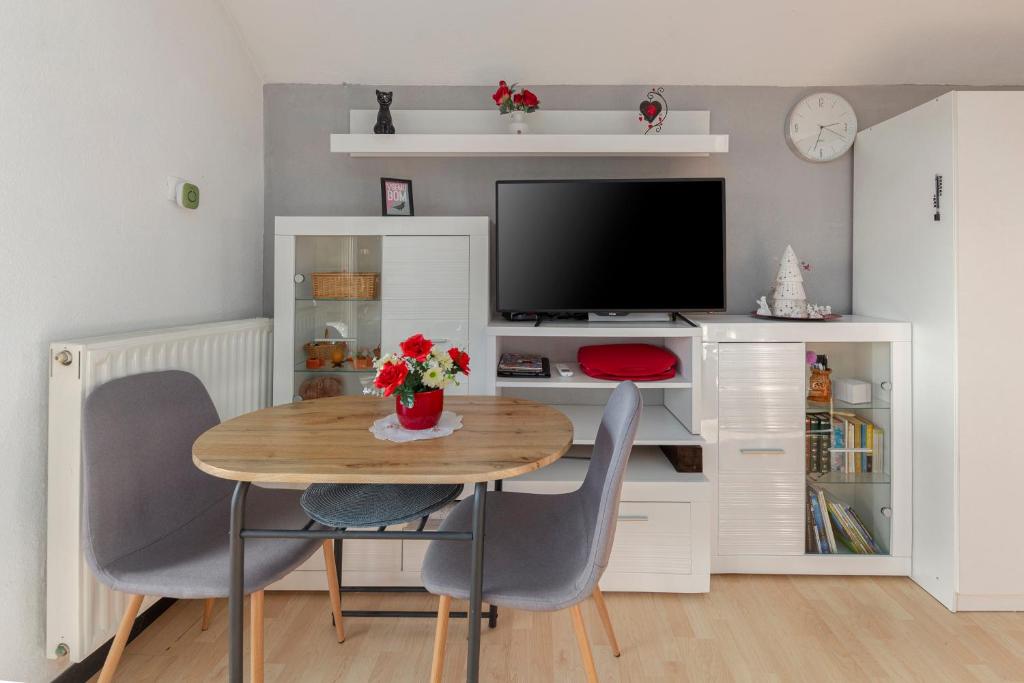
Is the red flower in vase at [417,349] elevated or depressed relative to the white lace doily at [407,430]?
elevated

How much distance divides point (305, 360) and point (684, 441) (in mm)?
1589

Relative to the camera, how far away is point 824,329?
2.27m

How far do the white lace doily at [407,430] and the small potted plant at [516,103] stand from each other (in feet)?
4.64

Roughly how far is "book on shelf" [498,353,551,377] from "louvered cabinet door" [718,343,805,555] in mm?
722

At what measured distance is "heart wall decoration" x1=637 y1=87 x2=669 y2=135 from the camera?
2482 mm

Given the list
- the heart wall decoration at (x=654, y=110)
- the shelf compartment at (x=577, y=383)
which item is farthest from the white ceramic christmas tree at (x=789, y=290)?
the heart wall decoration at (x=654, y=110)

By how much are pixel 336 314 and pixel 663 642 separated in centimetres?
175

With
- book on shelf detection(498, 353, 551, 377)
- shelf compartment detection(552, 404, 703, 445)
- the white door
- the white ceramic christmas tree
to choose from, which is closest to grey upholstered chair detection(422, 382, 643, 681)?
shelf compartment detection(552, 404, 703, 445)

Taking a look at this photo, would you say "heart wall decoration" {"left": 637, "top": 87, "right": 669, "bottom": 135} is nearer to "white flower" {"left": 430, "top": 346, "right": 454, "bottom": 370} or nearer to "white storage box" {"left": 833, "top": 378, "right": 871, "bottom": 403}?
"white storage box" {"left": 833, "top": 378, "right": 871, "bottom": 403}

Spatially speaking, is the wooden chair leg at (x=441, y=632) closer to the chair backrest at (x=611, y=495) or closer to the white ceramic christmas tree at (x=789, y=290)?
the chair backrest at (x=611, y=495)

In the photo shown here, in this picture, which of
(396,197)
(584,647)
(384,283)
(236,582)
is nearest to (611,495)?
(584,647)

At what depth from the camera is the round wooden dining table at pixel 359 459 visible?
1219mm

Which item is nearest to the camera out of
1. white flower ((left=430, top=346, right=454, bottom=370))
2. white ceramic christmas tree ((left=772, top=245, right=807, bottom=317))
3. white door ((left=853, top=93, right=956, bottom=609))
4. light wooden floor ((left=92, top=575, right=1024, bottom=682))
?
white flower ((left=430, top=346, right=454, bottom=370))

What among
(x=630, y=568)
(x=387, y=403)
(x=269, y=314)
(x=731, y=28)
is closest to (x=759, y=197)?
(x=731, y=28)
